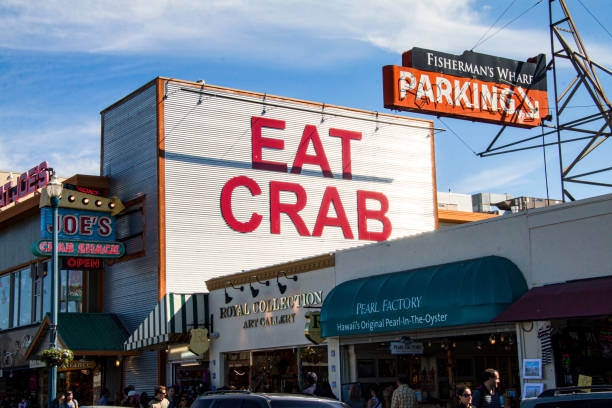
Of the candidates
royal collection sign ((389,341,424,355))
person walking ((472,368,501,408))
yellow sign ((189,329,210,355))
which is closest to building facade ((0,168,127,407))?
yellow sign ((189,329,210,355))

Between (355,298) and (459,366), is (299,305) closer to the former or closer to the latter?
(355,298)

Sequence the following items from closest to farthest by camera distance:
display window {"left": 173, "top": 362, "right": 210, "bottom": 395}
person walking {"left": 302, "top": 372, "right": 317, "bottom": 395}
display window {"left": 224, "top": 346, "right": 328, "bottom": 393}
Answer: person walking {"left": 302, "top": 372, "right": 317, "bottom": 395}
display window {"left": 224, "top": 346, "right": 328, "bottom": 393}
display window {"left": 173, "top": 362, "right": 210, "bottom": 395}

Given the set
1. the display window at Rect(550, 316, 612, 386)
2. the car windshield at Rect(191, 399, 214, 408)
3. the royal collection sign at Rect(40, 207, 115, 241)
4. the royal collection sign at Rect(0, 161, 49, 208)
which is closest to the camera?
the car windshield at Rect(191, 399, 214, 408)

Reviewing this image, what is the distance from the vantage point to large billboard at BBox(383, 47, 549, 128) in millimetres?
24719

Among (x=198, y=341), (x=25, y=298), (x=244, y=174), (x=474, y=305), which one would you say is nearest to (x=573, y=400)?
(x=474, y=305)

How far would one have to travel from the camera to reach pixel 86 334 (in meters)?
28.8

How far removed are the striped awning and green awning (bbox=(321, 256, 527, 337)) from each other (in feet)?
23.1

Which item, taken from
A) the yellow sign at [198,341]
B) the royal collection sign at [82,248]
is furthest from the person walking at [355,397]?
the royal collection sign at [82,248]

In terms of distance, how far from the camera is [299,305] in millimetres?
22375

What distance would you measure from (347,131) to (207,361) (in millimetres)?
11897

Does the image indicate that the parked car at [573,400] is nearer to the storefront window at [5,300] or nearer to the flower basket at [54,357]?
the flower basket at [54,357]

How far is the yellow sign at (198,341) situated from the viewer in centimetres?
2522

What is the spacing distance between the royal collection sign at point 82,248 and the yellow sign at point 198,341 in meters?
6.27

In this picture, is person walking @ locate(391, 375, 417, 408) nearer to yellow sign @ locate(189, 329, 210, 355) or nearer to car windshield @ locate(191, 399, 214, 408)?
car windshield @ locate(191, 399, 214, 408)
